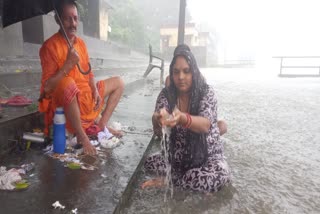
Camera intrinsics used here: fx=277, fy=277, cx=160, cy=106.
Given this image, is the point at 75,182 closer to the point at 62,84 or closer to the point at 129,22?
the point at 62,84

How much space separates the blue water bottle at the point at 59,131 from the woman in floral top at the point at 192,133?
2.98 feet

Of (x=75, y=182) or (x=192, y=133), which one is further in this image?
(x=192, y=133)

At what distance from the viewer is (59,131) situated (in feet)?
8.73

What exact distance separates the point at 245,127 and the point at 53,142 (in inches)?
126

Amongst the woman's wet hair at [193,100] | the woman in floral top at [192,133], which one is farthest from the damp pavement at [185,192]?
the woman's wet hair at [193,100]

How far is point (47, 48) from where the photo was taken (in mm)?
2795

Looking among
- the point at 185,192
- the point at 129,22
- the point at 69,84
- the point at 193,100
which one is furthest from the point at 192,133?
the point at 129,22

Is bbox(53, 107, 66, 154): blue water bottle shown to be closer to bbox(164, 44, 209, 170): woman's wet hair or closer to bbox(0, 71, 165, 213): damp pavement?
bbox(0, 71, 165, 213): damp pavement

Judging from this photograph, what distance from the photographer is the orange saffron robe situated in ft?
8.75

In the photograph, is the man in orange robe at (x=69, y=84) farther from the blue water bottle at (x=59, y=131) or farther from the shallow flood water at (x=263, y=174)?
the shallow flood water at (x=263, y=174)

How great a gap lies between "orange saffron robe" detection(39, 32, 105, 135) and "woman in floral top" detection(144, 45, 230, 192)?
0.91 metres

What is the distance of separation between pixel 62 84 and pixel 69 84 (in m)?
0.06

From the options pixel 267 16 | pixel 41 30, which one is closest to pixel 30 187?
pixel 41 30

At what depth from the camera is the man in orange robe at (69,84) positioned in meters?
2.64
